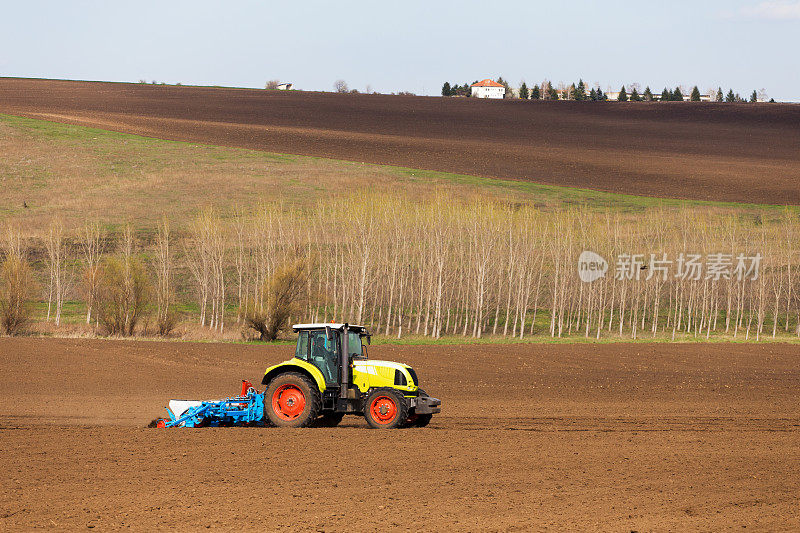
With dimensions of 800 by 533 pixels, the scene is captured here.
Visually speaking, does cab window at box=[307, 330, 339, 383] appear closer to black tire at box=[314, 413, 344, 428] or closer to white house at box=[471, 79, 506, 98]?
black tire at box=[314, 413, 344, 428]

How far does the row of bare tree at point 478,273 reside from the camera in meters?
46.4

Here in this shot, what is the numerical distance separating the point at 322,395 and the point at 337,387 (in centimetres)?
36

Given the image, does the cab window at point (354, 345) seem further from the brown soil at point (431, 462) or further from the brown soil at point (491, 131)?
the brown soil at point (491, 131)

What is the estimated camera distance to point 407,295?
49969 millimetres

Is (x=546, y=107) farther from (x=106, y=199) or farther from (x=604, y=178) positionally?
(x=106, y=199)

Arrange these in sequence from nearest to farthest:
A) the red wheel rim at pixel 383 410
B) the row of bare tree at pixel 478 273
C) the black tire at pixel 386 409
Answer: the black tire at pixel 386 409
the red wheel rim at pixel 383 410
the row of bare tree at pixel 478 273

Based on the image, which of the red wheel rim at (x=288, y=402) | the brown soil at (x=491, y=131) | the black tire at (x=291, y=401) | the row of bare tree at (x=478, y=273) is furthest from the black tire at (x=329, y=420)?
the brown soil at (x=491, y=131)

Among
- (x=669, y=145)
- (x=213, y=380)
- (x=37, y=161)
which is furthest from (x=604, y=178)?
(x=213, y=380)

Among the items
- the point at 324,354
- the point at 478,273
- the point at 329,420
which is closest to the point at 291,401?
the point at 324,354

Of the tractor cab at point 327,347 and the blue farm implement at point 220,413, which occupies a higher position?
the tractor cab at point 327,347

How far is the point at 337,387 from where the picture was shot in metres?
17.1

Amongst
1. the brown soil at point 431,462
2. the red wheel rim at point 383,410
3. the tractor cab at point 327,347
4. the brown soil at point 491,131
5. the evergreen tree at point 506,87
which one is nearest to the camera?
the brown soil at point 431,462

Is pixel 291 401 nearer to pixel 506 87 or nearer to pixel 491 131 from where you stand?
pixel 491 131

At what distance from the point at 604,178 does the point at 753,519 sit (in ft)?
215
